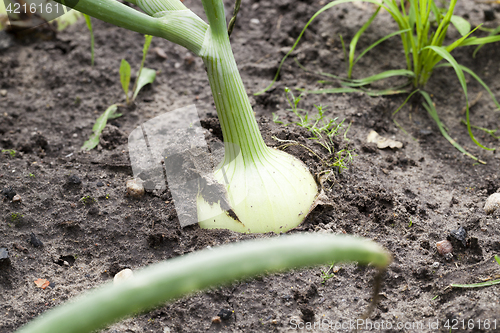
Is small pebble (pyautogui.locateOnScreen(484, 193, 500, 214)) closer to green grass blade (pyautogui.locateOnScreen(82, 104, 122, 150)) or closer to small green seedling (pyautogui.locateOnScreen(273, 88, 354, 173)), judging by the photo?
small green seedling (pyautogui.locateOnScreen(273, 88, 354, 173))

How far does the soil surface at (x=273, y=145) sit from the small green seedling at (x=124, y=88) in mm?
33

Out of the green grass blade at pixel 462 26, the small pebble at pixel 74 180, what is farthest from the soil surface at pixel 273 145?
the green grass blade at pixel 462 26

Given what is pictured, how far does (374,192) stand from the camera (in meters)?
1.33

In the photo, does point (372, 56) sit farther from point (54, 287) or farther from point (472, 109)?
point (54, 287)

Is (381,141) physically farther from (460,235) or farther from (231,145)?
(231,145)

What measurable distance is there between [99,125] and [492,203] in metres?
1.50

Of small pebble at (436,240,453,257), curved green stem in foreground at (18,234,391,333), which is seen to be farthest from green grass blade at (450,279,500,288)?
curved green stem in foreground at (18,234,391,333)

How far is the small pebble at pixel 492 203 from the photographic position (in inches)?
50.3

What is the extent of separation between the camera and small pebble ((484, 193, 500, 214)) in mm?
1277

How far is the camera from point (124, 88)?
174cm

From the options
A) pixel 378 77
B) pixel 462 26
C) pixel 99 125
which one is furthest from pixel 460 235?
pixel 99 125

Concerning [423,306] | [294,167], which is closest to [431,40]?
[294,167]

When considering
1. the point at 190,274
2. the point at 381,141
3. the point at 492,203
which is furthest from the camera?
the point at 381,141

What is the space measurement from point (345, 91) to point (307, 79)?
0.22 metres
